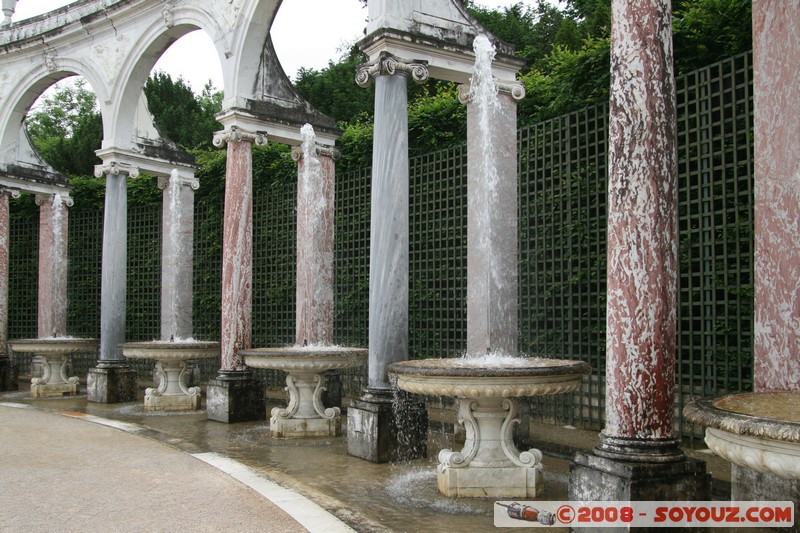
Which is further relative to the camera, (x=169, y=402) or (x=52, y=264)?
(x=52, y=264)

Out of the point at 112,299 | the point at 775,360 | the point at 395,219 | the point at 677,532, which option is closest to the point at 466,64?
the point at 395,219

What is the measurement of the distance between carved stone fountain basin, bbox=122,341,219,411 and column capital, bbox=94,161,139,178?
3.25m

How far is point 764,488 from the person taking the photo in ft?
15.2

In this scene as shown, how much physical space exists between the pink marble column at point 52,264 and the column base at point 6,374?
31.4 inches

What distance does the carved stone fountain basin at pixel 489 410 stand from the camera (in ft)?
16.8

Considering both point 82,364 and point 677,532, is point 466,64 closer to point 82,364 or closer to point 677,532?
point 677,532

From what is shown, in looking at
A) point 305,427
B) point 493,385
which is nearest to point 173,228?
point 305,427

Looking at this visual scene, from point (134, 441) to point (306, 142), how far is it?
4.61 meters

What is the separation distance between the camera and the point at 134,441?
795cm

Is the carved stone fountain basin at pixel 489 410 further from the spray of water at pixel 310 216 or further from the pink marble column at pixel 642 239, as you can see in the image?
the spray of water at pixel 310 216

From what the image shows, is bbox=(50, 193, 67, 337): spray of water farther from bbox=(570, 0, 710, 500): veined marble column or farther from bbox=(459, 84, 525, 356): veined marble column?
bbox=(570, 0, 710, 500): veined marble column

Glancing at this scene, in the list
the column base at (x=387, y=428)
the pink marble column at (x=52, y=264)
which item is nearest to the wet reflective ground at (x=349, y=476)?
the column base at (x=387, y=428)

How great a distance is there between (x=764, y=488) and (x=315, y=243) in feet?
22.4

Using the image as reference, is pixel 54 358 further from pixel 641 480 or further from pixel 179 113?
pixel 179 113
